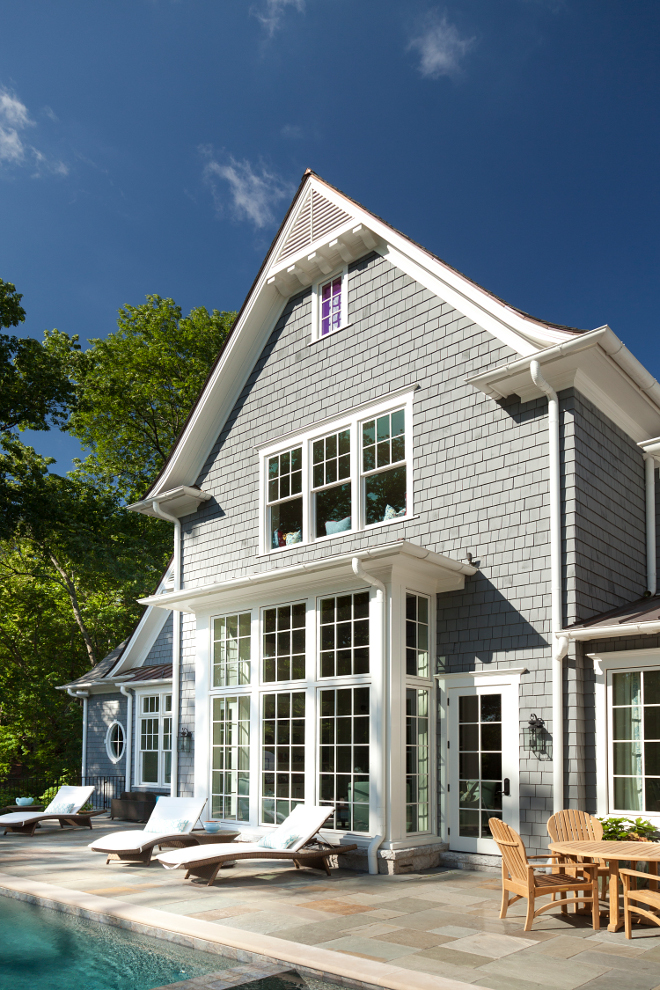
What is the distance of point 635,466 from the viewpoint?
10.8m

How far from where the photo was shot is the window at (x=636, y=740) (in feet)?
27.1

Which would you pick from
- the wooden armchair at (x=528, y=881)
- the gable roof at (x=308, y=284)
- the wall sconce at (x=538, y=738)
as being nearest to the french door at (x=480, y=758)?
the wall sconce at (x=538, y=738)

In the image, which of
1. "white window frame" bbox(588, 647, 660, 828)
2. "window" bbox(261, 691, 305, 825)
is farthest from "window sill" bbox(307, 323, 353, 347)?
"white window frame" bbox(588, 647, 660, 828)

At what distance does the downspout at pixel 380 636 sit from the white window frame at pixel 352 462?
1.54 m

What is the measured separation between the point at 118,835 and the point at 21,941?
350 centimetres

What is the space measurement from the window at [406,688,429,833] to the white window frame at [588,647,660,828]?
2.08 m

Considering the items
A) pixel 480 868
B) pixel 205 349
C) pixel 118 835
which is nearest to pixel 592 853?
pixel 480 868

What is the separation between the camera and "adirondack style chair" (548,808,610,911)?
7.26 meters

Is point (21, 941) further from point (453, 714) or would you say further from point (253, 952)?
point (453, 714)

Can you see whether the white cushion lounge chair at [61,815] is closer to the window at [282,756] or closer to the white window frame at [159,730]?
the white window frame at [159,730]

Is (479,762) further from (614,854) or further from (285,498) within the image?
(285,498)

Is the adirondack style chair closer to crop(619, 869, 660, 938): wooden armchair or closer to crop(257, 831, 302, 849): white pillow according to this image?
crop(619, 869, 660, 938): wooden armchair

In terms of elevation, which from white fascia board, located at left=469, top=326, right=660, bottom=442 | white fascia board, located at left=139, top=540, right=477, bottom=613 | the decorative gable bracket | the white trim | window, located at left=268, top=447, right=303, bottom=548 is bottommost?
the white trim

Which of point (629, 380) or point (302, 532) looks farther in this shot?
point (302, 532)
